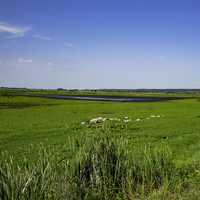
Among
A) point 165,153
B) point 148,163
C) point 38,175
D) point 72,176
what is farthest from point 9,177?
point 165,153

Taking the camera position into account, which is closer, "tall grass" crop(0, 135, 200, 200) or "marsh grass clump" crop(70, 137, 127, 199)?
"tall grass" crop(0, 135, 200, 200)

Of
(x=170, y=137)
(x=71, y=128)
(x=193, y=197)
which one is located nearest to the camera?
(x=193, y=197)

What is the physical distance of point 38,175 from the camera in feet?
26.0

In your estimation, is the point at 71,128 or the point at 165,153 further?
the point at 71,128

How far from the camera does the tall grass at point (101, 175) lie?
790cm

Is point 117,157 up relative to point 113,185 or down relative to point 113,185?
up

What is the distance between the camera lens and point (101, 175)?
10078 mm

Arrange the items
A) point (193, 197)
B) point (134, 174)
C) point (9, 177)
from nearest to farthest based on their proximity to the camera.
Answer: point (9, 177), point (193, 197), point (134, 174)

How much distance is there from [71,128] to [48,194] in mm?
21174

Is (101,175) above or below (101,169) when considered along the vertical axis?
below

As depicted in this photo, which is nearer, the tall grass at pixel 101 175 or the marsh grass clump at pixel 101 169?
the tall grass at pixel 101 175

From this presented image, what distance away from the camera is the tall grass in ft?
25.9

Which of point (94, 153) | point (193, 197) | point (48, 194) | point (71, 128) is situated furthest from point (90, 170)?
point (71, 128)

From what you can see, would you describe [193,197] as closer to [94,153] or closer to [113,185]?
[113,185]
